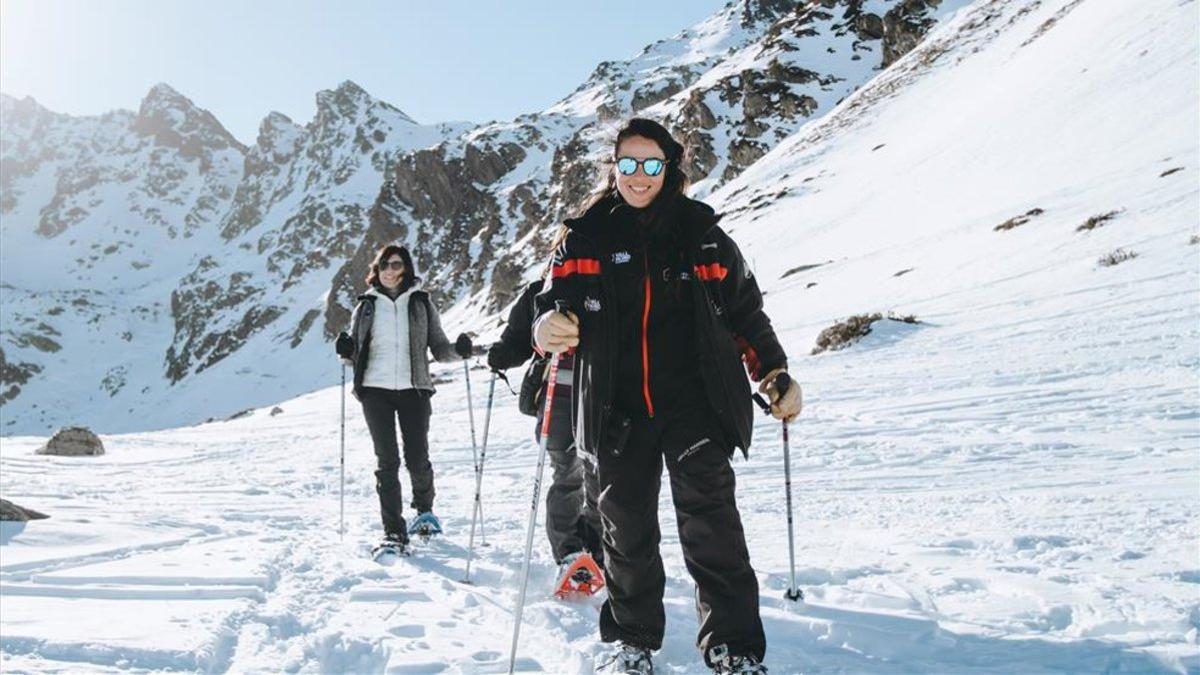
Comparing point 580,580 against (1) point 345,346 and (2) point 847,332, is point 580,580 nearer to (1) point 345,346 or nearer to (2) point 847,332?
(1) point 345,346

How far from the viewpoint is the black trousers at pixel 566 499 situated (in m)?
5.32

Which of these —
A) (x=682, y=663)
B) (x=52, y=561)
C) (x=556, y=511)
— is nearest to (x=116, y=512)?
(x=52, y=561)

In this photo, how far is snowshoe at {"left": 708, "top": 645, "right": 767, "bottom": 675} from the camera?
329 cm

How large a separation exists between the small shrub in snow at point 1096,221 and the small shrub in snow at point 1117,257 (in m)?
3.02

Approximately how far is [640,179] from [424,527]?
4596 millimetres

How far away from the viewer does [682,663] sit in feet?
12.5

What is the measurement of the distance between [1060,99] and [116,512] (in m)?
35.1

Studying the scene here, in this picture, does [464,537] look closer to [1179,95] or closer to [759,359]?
[759,359]

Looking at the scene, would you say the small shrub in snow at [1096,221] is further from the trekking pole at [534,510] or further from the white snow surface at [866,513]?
the trekking pole at [534,510]

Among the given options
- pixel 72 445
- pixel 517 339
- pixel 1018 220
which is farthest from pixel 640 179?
pixel 72 445

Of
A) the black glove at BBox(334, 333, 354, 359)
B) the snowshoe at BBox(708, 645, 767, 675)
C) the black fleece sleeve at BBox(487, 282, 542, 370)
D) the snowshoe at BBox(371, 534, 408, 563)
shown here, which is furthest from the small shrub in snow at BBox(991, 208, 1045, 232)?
the snowshoe at BBox(708, 645, 767, 675)

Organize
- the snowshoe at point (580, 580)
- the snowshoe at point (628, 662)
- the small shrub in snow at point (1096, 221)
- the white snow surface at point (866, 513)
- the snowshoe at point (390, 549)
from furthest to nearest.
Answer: the small shrub in snow at point (1096, 221) → the snowshoe at point (390, 549) → the snowshoe at point (580, 580) → the white snow surface at point (866, 513) → the snowshoe at point (628, 662)

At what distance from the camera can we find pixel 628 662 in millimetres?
3541

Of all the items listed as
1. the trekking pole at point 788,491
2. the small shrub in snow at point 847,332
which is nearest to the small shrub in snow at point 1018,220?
the small shrub in snow at point 847,332
